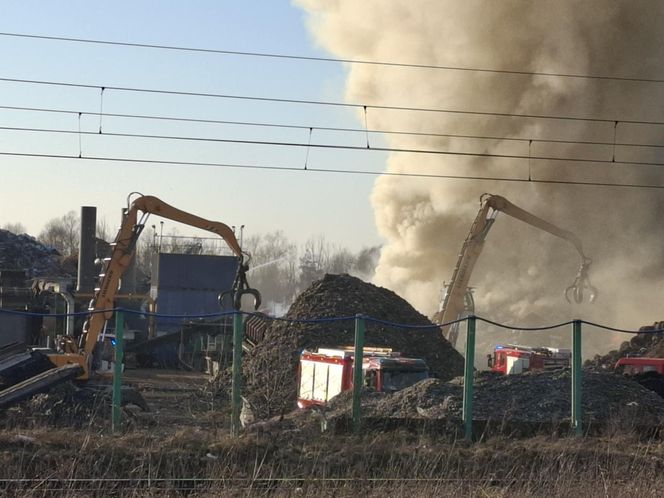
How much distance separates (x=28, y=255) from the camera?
45.0m

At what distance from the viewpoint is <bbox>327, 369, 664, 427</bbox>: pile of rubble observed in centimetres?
1334

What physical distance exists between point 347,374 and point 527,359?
20.6ft

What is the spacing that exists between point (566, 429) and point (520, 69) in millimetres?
27797

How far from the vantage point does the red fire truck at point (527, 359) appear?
21.1 m

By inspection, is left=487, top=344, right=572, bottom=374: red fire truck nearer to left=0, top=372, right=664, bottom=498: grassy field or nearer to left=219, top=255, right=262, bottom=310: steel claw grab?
left=219, top=255, right=262, bottom=310: steel claw grab

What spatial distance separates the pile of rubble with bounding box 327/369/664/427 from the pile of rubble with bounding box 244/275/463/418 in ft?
7.38

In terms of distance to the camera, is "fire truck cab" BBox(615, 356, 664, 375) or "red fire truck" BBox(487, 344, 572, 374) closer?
"fire truck cab" BBox(615, 356, 664, 375)

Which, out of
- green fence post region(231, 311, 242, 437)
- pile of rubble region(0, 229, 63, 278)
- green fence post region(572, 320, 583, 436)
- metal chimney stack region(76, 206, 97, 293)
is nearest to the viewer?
green fence post region(231, 311, 242, 437)

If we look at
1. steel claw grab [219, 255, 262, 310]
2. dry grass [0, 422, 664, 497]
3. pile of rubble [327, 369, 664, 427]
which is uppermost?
steel claw grab [219, 255, 262, 310]

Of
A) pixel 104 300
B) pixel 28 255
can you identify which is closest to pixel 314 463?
pixel 104 300

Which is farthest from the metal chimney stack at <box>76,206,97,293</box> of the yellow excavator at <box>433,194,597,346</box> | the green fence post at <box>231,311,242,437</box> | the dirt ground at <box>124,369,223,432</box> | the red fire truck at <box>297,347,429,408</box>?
the green fence post at <box>231,311,242,437</box>

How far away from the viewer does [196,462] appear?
10.7 m

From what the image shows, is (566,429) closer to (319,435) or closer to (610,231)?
(319,435)

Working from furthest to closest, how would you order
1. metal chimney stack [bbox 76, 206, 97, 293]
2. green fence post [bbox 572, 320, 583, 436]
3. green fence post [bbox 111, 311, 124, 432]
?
metal chimney stack [bbox 76, 206, 97, 293] < green fence post [bbox 572, 320, 583, 436] < green fence post [bbox 111, 311, 124, 432]
